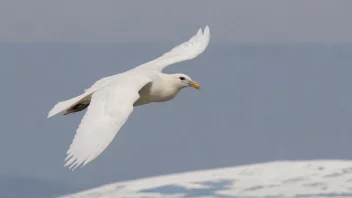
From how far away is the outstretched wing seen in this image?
20.8 m

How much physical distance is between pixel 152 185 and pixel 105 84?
3149 cm

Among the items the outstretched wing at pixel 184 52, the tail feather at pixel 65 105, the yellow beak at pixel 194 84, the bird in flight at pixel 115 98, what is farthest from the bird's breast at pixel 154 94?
the outstretched wing at pixel 184 52

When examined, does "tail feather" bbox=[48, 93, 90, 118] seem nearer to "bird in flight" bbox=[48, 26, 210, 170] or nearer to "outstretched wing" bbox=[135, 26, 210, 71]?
"bird in flight" bbox=[48, 26, 210, 170]

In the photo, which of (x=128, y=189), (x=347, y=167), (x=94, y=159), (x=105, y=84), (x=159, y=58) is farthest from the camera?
(x=347, y=167)

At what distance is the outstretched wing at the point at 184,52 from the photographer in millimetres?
20758

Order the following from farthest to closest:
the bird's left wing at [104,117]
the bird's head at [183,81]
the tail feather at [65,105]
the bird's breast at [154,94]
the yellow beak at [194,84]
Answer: the yellow beak at [194,84] < the bird's head at [183,81] < the bird's breast at [154,94] < the tail feather at [65,105] < the bird's left wing at [104,117]

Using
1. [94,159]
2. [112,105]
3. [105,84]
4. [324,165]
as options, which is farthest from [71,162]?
[324,165]

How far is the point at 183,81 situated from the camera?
63.6 ft

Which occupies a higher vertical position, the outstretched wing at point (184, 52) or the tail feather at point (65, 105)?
the outstretched wing at point (184, 52)

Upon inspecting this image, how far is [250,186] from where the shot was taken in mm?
50125

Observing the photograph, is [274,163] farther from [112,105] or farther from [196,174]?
[112,105]

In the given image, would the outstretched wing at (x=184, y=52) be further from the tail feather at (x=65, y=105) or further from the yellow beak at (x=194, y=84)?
the tail feather at (x=65, y=105)

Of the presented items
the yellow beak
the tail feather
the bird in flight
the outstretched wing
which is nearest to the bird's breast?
the bird in flight

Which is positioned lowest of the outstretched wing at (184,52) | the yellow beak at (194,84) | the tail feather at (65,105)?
the tail feather at (65,105)
